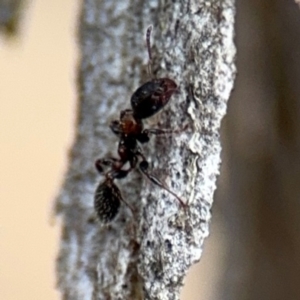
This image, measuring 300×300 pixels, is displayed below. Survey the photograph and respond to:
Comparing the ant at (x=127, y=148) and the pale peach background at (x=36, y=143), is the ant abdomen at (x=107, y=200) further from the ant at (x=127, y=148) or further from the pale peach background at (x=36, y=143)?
the pale peach background at (x=36, y=143)

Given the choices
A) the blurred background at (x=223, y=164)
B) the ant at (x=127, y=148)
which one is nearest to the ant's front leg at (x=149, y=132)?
the ant at (x=127, y=148)

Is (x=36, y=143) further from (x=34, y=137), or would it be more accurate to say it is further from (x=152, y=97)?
(x=152, y=97)

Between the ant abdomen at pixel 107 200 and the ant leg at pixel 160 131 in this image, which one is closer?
the ant leg at pixel 160 131

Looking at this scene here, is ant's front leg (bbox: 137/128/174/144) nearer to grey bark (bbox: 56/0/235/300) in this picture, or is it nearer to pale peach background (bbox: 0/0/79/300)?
grey bark (bbox: 56/0/235/300)

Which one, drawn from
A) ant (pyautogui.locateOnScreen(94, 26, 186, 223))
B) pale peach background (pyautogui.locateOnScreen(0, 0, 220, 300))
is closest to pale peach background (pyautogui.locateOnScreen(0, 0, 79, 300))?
pale peach background (pyautogui.locateOnScreen(0, 0, 220, 300))

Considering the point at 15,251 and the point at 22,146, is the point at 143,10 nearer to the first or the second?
the point at 22,146
